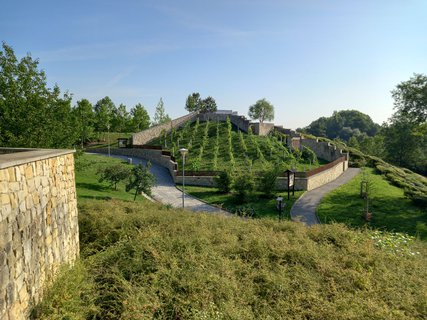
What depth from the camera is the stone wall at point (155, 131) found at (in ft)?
131

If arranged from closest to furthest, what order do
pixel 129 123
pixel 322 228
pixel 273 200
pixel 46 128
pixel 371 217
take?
pixel 322 228, pixel 46 128, pixel 371 217, pixel 273 200, pixel 129 123

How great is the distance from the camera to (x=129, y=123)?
48.5 metres

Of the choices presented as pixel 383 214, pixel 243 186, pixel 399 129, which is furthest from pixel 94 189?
pixel 399 129

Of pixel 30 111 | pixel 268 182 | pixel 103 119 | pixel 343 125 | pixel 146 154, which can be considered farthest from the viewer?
pixel 343 125

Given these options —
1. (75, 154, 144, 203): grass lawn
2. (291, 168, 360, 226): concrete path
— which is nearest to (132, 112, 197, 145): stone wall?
(75, 154, 144, 203): grass lawn

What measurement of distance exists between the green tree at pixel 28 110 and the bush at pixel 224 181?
436 inches

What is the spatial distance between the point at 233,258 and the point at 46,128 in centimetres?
1078

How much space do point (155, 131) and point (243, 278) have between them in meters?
39.2

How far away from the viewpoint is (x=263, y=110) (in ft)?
274

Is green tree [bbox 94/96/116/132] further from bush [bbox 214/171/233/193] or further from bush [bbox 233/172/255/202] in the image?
bush [bbox 233/172/255/202]

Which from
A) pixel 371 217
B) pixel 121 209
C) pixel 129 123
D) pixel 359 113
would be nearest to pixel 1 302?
pixel 121 209

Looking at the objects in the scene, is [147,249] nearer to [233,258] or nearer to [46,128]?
[233,258]

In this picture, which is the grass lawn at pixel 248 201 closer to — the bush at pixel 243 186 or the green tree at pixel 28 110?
the bush at pixel 243 186

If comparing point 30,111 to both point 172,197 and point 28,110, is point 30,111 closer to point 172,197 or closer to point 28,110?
point 28,110
